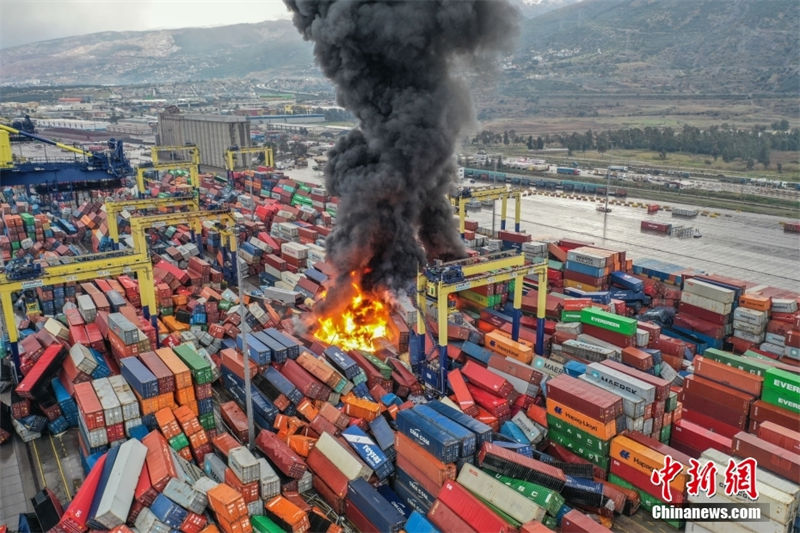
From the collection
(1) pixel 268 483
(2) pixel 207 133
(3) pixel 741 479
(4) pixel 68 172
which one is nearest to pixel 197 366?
(1) pixel 268 483

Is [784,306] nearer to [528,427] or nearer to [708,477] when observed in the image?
[708,477]

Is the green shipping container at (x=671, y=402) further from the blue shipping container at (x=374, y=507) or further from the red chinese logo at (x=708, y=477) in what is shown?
the blue shipping container at (x=374, y=507)

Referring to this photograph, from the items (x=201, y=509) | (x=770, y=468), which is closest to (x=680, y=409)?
(x=770, y=468)

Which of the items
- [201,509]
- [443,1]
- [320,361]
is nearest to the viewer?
[201,509]

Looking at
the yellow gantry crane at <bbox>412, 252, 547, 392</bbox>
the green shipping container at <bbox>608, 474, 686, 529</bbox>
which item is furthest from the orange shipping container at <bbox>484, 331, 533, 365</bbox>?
the green shipping container at <bbox>608, 474, 686, 529</bbox>

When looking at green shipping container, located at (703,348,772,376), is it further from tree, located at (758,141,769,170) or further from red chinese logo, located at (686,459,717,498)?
tree, located at (758,141,769,170)

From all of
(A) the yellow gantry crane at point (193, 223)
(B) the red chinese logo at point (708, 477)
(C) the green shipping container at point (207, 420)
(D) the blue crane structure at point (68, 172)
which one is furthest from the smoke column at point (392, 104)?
(B) the red chinese logo at point (708, 477)

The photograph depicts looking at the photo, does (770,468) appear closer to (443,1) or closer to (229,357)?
(229,357)
